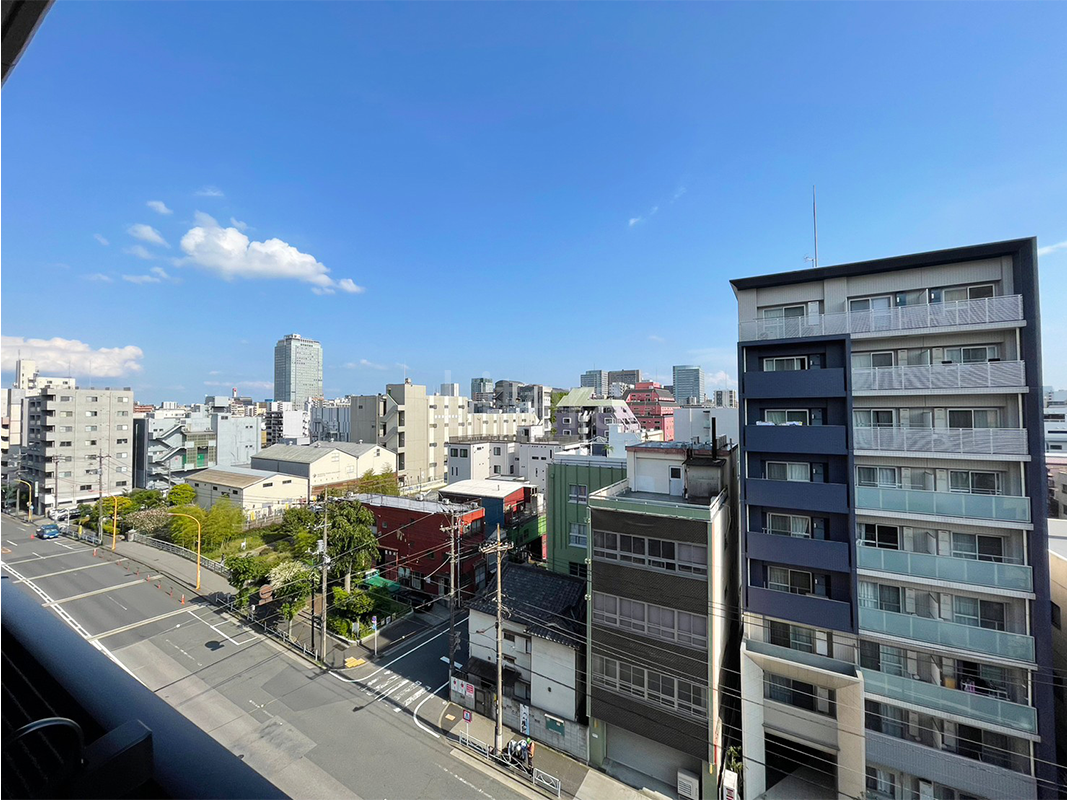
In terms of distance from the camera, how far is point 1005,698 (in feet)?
35.6

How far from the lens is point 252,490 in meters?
33.2

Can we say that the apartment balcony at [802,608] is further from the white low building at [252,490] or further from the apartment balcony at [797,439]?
the white low building at [252,490]

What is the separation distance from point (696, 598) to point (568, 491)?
9.15 meters

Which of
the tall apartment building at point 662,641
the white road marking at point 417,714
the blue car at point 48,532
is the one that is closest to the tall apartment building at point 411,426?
the blue car at point 48,532

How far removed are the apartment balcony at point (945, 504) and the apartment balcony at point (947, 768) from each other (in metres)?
5.96

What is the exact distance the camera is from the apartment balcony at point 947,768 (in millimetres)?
10445

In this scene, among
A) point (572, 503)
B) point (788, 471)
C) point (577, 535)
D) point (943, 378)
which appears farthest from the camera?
point (572, 503)

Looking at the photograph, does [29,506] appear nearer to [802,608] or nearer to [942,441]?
[802,608]

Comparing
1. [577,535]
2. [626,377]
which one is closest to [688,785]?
[577,535]

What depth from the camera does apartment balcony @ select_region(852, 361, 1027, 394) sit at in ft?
36.0

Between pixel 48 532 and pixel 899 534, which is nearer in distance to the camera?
pixel 899 534

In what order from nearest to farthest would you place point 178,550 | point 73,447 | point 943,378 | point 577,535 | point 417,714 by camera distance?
point 943,378 < point 417,714 < point 577,535 < point 178,550 < point 73,447

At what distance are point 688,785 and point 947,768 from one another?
6.42 meters

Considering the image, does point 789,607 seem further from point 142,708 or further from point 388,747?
point 142,708
